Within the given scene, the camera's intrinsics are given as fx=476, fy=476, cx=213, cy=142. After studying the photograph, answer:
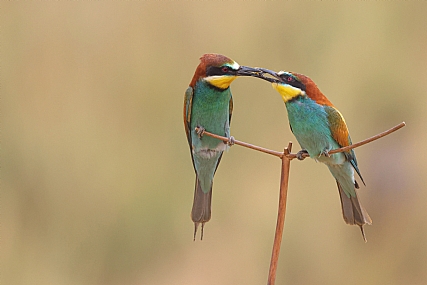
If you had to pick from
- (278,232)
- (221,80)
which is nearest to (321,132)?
(221,80)

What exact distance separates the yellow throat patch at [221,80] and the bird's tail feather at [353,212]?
1.69ft

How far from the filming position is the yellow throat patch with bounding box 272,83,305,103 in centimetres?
131

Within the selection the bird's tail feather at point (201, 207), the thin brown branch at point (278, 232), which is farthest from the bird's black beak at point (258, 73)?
the thin brown branch at point (278, 232)

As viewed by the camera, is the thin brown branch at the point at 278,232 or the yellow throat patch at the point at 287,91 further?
the yellow throat patch at the point at 287,91

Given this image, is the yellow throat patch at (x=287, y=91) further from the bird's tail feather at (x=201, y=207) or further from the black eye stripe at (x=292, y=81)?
the bird's tail feather at (x=201, y=207)

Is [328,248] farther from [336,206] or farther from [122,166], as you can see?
[122,166]

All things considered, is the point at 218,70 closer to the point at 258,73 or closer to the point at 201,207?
the point at 258,73

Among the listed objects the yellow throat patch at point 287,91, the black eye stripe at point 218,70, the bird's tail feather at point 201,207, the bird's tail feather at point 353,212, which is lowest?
the bird's tail feather at point 201,207

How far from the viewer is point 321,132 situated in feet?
5.03

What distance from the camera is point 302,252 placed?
8.86 ft

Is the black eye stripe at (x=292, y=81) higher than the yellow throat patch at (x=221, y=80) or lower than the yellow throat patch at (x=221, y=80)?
lower

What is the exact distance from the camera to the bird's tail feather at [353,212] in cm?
134

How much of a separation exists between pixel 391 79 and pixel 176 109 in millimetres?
1238

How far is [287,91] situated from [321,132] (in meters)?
0.24
